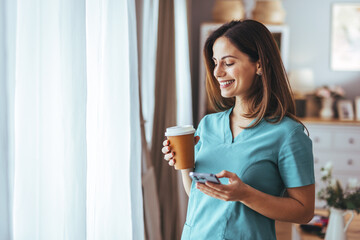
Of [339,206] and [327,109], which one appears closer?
[339,206]

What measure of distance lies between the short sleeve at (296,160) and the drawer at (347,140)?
302cm

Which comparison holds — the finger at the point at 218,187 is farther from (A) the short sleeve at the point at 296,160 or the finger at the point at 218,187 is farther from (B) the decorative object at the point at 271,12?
(B) the decorative object at the point at 271,12

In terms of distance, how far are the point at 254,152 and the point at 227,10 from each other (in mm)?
3138

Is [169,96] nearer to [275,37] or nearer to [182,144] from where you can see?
[182,144]

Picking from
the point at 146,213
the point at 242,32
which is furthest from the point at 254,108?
the point at 146,213

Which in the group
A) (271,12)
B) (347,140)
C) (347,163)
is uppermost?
(271,12)

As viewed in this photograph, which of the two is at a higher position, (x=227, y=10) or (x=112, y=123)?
(x=227, y=10)

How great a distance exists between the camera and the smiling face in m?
1.02

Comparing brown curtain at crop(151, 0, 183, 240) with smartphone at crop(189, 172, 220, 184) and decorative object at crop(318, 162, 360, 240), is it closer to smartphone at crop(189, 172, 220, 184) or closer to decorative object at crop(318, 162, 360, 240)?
decorative object at crop(318, 162, 360, 240)

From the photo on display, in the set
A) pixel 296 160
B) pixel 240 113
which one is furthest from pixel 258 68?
pixel 296 160

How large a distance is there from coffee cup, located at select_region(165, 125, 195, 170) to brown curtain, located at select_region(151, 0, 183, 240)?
1457 millimetres

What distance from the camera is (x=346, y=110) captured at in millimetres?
3920

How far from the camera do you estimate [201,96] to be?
3.91 m

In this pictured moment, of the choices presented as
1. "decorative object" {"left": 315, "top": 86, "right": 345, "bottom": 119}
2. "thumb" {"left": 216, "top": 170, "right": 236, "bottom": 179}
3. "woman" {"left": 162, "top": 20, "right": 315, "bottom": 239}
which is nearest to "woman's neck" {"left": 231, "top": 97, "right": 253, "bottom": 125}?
"woman" {"left": 162, "top": 20, "right": 315, "bottom": 239}
